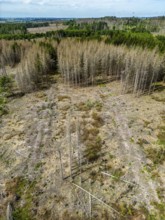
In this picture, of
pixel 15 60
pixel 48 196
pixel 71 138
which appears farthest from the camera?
pixel 15 60

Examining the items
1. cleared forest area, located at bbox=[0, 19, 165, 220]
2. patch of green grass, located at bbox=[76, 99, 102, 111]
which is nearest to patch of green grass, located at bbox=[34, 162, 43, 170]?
cleared forest area, located at bbox=[0, 19, 165, 220]

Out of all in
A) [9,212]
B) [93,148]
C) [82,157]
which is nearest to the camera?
[9,212]

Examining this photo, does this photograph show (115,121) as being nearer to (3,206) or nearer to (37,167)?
(37,167)

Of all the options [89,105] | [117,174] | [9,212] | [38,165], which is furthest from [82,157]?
[89,105]

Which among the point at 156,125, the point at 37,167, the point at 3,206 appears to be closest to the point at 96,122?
the point at 156,125

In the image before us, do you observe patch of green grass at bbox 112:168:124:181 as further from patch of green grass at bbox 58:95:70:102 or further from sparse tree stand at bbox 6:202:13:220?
patch of green grass at bbox 58:95:70:102

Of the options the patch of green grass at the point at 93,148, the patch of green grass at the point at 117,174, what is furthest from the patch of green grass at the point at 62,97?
the patch of green grass at the point at 117,174

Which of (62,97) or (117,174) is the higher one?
(117,174)

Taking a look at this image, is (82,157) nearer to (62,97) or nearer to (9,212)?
(9,212)
